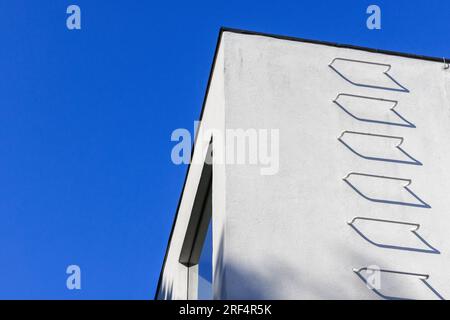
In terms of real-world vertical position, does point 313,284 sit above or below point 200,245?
below

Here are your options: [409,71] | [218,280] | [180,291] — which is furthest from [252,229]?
[180,291]

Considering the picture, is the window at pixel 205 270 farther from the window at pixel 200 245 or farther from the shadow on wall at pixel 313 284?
the shadow on wall at pixel 313 284

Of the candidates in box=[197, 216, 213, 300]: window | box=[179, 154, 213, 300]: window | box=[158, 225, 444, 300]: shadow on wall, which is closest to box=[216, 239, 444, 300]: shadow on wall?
box=[158, 225, 444, 300]: shadow on wall

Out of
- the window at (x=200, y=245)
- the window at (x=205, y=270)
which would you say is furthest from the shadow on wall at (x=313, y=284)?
the window at (x=205, y=270)

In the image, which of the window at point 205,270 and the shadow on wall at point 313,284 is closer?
the shadow on wall at point 313,284

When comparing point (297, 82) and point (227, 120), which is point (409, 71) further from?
point (227, 120)

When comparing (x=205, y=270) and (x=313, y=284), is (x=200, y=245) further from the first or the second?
(x=313, y=284)

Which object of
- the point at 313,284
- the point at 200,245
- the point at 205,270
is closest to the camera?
the point at 313,284

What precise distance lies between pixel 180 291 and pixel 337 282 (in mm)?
3432

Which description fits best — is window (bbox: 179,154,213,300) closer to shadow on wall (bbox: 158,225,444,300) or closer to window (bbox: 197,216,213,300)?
window (bbox: 197,216,213,300)

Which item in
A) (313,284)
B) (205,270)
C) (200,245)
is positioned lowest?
(205,270)

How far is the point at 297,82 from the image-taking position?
7.45m

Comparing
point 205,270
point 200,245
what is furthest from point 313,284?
point 200,245

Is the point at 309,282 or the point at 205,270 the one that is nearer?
the point at 309,282
